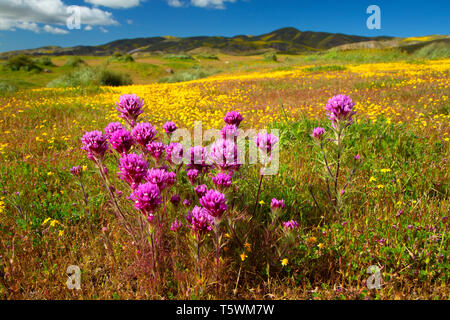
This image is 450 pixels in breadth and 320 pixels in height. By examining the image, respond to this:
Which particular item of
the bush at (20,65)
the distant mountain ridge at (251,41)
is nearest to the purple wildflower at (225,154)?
the bush at (20,65)

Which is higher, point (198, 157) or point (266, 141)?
point (266, 141)

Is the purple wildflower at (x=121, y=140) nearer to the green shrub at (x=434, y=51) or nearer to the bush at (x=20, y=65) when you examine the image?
the green shrub at (x=434, y=51)

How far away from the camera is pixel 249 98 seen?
10953mm

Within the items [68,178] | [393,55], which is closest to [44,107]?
[68,178]

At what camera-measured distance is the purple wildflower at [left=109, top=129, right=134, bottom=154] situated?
7.50 ft

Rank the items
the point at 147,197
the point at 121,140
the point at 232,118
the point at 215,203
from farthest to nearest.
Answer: the point at 232,118 < the point at 121,140 < the point at 215,203 < the point at 147,197

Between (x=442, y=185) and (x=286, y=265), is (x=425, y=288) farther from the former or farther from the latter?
(x=442, y=185)

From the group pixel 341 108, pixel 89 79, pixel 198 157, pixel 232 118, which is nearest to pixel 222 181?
pixel 198 157

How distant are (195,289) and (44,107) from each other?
33.5ft

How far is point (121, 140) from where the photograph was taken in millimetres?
2316

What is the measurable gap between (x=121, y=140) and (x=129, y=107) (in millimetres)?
533

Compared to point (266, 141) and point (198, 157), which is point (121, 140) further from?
point (266, 141)

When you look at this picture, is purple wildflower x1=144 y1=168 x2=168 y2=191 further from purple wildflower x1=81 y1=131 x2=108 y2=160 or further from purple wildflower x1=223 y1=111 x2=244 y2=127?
purple wildflower x1=223 y1=111 x2=244 y2=127
